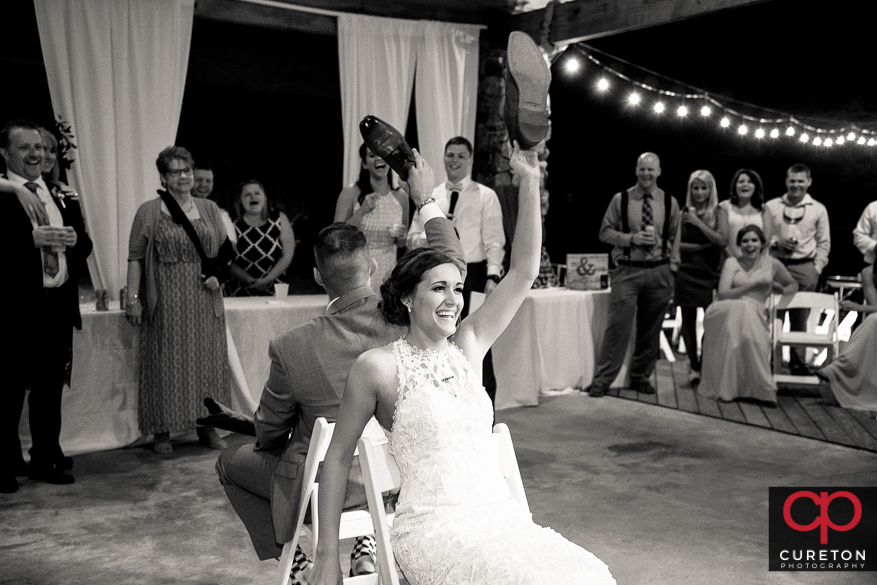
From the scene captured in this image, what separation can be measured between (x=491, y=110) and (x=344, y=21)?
1360 mm

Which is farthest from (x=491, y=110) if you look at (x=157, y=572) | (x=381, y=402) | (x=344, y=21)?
(x=381, y=402)

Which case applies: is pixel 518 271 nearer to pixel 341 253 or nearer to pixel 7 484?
pixel 341 253

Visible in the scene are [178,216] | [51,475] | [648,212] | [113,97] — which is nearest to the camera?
[51,475]

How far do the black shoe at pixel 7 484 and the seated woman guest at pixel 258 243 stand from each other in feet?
5.76

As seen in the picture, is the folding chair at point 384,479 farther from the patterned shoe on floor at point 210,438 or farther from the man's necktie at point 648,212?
the man's necktie at point 648,212

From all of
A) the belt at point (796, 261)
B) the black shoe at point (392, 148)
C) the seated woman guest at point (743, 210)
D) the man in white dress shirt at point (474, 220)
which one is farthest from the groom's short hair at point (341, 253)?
the belt at point (796, 261)

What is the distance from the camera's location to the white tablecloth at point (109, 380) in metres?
4.39

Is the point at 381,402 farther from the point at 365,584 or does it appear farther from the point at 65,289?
the point at 65,289

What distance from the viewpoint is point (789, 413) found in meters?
5.49

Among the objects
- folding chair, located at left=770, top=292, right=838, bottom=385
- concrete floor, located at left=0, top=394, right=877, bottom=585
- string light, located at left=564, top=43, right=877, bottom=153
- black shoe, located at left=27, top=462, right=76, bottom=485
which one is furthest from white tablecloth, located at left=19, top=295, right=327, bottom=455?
string light, located at left=564, top=43, right=877, bottom=153

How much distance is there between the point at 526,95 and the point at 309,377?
0.93 metres

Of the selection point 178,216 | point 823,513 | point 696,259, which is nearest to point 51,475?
point 178,216

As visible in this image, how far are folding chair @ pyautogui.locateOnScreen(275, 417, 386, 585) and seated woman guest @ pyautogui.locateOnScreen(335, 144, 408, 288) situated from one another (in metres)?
2.56

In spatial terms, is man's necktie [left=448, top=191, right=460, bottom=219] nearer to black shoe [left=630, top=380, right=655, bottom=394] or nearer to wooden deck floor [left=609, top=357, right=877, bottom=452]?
wooden deck floor [left=609, top=357, right=877, bottom=452]
